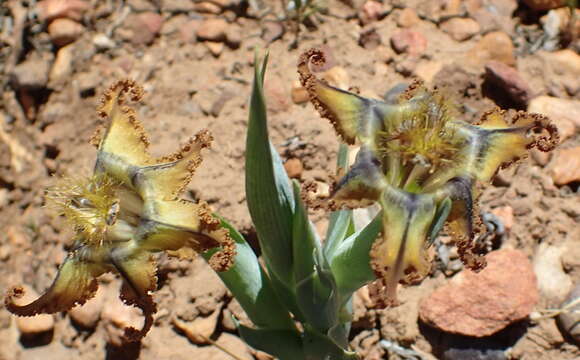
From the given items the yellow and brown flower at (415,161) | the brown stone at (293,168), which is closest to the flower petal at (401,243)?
the yellow and brown flower at (415,161)

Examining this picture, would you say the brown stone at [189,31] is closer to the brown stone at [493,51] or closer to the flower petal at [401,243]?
the brown stone at [493,51]

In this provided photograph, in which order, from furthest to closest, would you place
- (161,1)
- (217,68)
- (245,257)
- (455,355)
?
(161,1) < (217,68) < (455,355) < (245,257)

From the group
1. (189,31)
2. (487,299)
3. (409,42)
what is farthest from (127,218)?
(409,42)

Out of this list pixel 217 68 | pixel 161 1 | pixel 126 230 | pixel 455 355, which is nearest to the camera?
pixel 126 230

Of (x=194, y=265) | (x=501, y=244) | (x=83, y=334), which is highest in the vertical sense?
(x=501, y=244)

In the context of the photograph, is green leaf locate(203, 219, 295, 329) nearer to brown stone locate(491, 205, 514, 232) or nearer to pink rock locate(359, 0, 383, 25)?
brown stone locate(491, 205, 514, 232)

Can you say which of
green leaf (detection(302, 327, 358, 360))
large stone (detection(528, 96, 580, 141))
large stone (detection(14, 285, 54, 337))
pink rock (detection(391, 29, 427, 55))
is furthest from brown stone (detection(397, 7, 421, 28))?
large stone (detection(14, 285, 54, 337))

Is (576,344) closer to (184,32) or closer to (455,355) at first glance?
(455,355)

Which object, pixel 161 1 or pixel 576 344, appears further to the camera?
pixel 161 1

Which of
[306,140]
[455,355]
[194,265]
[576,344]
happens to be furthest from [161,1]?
[576,344]
